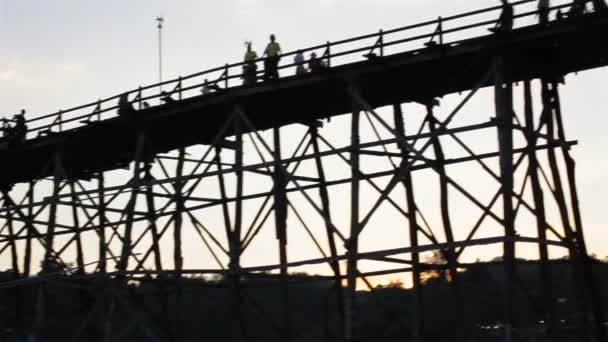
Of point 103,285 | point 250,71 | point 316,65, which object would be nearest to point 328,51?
point 316,65

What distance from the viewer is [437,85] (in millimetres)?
22672

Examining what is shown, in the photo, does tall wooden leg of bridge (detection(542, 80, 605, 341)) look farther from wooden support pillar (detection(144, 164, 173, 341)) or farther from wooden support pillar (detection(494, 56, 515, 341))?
wooden support pillar (detection(144, 164, 173, 341))

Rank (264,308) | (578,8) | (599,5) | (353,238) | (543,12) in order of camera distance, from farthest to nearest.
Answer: (264,308) → (353,238) → (543,12) → (578,8) → (599,5)

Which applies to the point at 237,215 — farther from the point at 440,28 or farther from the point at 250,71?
the point at 440,28

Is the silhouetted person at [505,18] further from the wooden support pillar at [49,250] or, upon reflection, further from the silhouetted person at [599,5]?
the wooden support pillar at [49,250]

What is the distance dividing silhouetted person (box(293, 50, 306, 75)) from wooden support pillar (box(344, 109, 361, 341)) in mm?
1986

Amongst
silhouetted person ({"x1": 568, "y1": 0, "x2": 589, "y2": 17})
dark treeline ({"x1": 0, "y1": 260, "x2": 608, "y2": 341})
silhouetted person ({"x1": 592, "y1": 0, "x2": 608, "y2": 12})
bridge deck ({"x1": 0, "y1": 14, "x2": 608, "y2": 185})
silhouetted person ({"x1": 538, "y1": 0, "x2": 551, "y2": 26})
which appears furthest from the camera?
dark treeline ({"x1": 0, "y1": 260, "x2": 608, "y2": 341})

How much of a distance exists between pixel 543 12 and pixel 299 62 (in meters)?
5.40

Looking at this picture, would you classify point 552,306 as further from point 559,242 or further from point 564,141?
point 564,141

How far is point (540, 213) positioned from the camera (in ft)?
69.0

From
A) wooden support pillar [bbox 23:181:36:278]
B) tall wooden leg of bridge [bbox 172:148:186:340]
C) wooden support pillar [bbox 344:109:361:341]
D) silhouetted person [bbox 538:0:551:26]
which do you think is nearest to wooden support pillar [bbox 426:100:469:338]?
wooden support pillar [bbox 344:109:361:341]

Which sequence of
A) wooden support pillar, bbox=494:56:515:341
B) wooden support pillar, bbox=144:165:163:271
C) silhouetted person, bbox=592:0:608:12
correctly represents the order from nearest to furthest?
wooden support pillar, bbox=494:56:515:341
silhouetted person, bbox=592:0:608:12
wooden support pillar, bbox=144:165:163:271

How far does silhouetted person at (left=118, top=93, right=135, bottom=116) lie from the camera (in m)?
26.1

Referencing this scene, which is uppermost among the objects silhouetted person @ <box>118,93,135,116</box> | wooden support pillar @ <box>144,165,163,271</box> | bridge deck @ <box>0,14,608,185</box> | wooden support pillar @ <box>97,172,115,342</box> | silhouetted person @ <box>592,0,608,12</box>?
silhouetted person @ <box>118,93,135,116</box>
